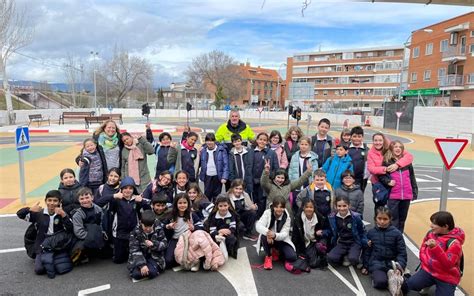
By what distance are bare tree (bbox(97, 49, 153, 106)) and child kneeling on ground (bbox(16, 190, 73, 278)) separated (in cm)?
6177

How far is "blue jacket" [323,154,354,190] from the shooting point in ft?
18.8

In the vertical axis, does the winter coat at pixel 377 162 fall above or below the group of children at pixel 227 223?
above

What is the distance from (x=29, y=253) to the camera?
4.64m

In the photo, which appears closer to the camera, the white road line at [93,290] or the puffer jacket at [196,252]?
the white road line at [93,290]

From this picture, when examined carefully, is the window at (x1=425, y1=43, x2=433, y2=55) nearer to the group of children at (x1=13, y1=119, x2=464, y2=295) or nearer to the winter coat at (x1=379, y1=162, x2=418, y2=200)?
the group of children at (x1=13, y1=119, x2=464, y2=295)

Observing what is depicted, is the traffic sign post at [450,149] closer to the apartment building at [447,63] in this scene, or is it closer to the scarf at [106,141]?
the scarf at [106,141]

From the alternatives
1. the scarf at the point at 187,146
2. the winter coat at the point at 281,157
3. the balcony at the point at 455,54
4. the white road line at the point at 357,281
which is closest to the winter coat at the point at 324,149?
the winter coat at the point at 281,157

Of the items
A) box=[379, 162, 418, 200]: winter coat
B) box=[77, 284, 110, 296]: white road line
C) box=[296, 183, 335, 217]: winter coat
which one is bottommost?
box=[77, 284, 110, 296]: white road line

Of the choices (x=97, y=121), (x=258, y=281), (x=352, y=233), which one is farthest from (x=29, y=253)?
(x=97, y=121)

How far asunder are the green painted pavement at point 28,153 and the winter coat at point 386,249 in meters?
12.3

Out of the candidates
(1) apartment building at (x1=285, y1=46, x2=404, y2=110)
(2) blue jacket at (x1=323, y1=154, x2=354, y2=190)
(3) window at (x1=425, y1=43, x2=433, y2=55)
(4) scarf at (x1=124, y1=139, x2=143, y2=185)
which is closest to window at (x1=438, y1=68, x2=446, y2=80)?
(3) window at (x1=425, y1=43, x2=433, y2=55)

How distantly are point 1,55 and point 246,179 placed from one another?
28029mm

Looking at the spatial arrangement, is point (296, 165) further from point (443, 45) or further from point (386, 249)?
point (443, 45)

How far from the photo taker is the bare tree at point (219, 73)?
249 ft
